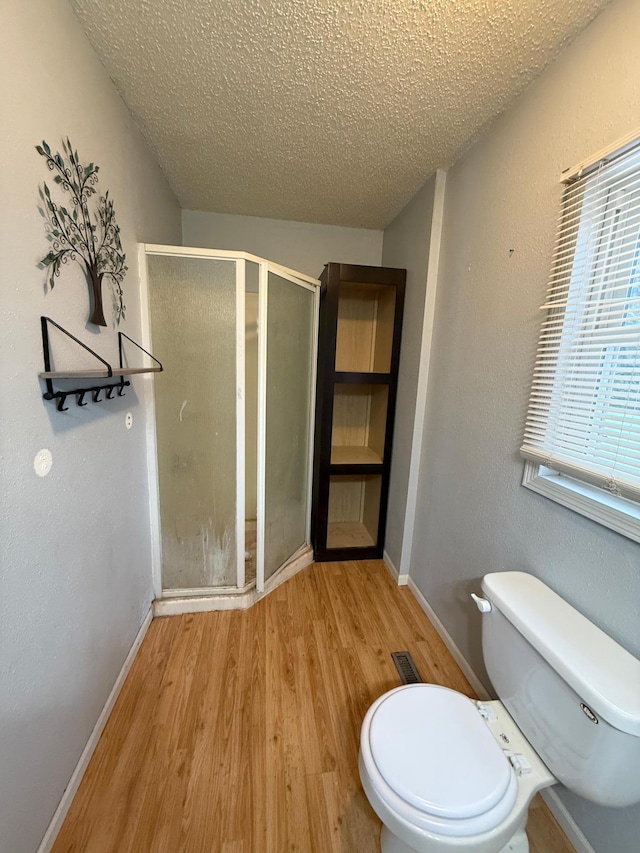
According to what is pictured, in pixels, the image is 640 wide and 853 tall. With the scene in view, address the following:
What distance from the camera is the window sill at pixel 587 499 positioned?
2.76 ft

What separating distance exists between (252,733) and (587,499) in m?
1.41

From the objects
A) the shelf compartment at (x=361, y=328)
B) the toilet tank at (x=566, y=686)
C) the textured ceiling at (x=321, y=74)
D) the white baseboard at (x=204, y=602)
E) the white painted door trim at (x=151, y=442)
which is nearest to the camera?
the toilet tank at (x=566, y=686)

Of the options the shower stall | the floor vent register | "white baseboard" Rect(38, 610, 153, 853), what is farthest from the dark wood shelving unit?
"white baseboard" Rect(38, 610, 153, 853)

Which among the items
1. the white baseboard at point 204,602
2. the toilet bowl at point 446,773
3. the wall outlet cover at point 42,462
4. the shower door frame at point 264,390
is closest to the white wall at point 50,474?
the wall outlet cover at point 42,462

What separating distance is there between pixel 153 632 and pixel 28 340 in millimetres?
1503

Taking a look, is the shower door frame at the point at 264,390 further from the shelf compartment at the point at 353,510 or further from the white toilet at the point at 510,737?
the white toilet at the point at 510,737

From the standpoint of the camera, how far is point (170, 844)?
948 mm

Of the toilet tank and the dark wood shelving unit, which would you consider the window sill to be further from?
the dark wood shelving unit

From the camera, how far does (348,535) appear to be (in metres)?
2.55

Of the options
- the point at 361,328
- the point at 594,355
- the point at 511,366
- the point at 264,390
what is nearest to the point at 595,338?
the point at 594,355

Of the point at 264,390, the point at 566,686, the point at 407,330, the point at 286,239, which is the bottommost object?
the point at 566,686

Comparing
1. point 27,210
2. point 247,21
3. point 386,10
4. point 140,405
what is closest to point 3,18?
point 27,210

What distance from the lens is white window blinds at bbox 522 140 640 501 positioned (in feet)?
2.78

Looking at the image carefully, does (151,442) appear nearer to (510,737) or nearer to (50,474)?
(50,474)
